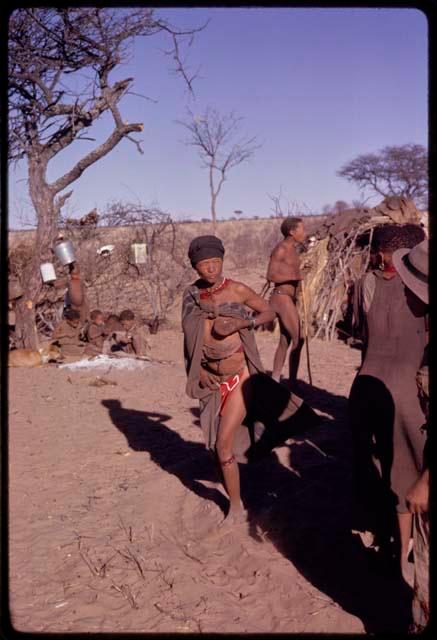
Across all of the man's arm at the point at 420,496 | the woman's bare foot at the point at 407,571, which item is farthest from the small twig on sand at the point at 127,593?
the man's arm at the point at 420,496

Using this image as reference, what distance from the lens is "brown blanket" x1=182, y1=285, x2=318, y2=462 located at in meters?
4.65

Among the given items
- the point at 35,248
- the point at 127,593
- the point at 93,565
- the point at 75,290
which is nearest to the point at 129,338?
the point at 75,290

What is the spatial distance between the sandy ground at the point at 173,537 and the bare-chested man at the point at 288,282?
84cm

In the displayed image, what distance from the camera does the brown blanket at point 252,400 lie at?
15.3 ft

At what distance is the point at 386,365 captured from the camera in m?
3.88

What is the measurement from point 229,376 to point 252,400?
0.25 meters

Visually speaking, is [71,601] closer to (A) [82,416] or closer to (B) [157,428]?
(B) [157,428]


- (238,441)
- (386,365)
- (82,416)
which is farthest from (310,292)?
(386,365)

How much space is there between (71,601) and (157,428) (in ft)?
12.4

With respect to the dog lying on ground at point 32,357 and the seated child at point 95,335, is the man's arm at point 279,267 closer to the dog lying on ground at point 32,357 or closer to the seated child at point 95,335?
the seated child at point 95,335

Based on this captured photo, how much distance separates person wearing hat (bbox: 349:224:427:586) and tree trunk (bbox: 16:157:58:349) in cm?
873

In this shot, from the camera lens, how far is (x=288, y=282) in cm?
795

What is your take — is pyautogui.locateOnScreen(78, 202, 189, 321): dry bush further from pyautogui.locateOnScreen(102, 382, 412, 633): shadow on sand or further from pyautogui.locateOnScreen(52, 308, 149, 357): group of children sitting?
pyautogui.locateOnScreen(102, 382, 412, 633): shadow on sand

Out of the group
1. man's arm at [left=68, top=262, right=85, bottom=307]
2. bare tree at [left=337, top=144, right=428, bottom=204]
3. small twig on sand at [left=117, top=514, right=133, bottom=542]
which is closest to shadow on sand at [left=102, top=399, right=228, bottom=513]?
small twig on sand at [left=117, top=514, right=133, bottom=542]
